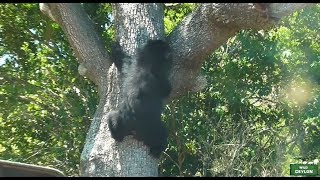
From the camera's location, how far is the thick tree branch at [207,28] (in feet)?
20.1

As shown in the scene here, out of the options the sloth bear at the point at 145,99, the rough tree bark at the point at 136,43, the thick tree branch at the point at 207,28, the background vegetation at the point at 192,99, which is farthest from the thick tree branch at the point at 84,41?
the background vegetation at the point at 192,99

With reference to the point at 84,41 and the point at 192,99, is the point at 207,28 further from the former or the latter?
the point at 192,99

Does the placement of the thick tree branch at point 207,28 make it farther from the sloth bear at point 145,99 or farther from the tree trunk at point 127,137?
the tree trunk at point 127,137

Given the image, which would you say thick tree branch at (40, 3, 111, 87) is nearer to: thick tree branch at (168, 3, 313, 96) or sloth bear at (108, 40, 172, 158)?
sloth bear at (108, 40, 172, 158)

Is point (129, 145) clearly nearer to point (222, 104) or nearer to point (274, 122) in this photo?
point (222, 104)

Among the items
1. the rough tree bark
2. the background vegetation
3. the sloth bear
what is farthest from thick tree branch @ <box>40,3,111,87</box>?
the background vegetation

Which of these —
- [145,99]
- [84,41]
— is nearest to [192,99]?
[84,41]

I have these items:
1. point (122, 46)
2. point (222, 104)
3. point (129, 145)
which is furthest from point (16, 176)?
point (222, 104)

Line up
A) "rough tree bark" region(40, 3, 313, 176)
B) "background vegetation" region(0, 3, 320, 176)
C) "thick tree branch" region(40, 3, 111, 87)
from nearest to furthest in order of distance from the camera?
1. "rough tree bark" region(40, 3, 313, 176)
2. "thick tree branch" region(40, 3, 111, 87)
3. "background vegetation" region(0, 3, 320, 176)

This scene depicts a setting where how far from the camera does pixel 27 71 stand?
9.84 metres

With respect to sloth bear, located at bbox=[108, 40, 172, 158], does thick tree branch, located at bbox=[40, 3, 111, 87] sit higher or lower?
higher

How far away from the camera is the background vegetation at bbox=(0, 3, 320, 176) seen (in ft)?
30.4

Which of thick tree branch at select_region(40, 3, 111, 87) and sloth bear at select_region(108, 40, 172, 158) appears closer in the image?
sloth bear at select_region(108, 40, 172, 158)

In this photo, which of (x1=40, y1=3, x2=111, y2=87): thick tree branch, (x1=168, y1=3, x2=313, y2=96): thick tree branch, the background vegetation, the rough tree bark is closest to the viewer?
(x1=168, y1=3, x2=313, y2=96): thick tree branch
